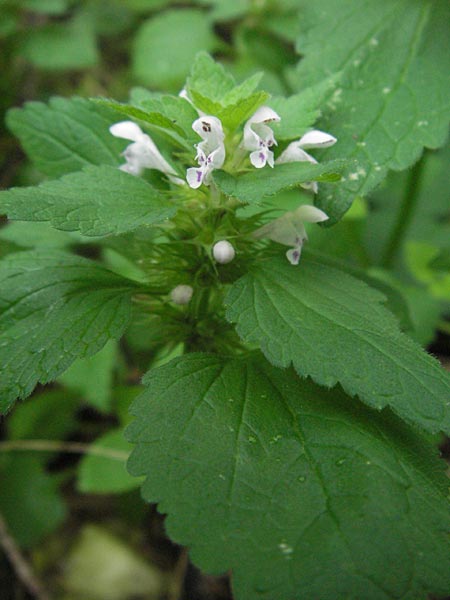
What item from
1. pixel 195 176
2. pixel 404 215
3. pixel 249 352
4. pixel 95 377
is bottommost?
pixel 95 377

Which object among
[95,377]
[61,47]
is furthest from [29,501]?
[61,47]

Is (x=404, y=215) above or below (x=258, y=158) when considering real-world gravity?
below

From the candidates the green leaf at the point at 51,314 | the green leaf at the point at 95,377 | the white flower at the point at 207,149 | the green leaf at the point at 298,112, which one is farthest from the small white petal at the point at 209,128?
the green leaf at the point at 95,377

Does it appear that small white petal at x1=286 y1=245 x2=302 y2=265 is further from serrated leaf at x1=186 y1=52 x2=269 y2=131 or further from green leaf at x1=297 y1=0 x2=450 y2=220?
serrated leaf at x1=186 y1=52 x2=269 y2=131

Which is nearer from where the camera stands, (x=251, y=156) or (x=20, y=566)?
(x=251, y=156)

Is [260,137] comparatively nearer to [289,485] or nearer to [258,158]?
[258,158]

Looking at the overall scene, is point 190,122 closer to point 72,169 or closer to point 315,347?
point 72,169

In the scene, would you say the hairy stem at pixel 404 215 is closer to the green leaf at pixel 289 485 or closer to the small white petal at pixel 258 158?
the small white petal at pixel 258 158
